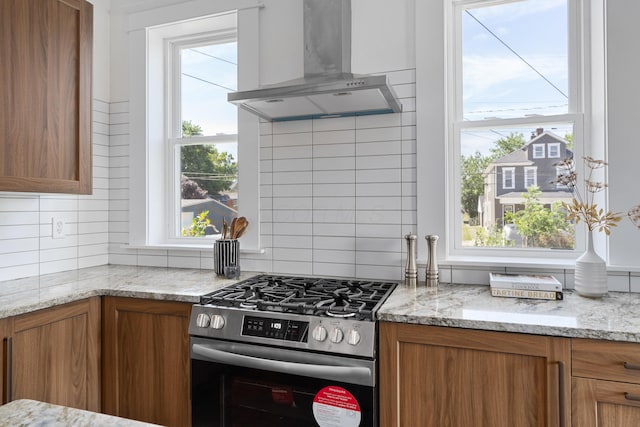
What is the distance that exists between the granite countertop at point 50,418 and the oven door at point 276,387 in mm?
875

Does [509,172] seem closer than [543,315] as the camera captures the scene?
No

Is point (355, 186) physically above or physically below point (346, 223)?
above

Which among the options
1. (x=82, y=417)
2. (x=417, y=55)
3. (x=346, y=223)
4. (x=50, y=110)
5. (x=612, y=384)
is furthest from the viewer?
(x=346, y=223)

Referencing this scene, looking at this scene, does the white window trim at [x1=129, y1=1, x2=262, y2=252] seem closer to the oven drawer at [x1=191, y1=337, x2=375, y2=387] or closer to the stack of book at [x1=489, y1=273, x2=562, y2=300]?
the oven drawer at [x1=191, y1=337, x2=375, y2=387]

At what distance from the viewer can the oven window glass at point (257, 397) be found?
147cm

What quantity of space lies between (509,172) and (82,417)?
2.05m

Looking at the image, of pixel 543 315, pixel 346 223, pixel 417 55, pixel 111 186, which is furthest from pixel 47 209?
pixel 543 315

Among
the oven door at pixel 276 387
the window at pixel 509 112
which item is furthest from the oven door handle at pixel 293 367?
the window at pixel 509 112

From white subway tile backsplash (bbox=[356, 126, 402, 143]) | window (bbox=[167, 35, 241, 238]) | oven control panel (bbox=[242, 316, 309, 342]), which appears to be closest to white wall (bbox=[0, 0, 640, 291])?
white subway tile backsplash (bbox=[356, 126, 402, 143])

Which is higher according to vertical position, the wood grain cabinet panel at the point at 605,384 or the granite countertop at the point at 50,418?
the granite countertop at the point at 50,418

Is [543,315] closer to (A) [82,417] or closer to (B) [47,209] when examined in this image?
(A) [82,417]

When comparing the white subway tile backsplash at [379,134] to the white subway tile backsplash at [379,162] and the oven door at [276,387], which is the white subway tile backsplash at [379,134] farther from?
the oven door at [276,387]

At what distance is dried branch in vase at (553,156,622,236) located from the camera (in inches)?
67.6

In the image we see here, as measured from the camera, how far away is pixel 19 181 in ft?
5.86
